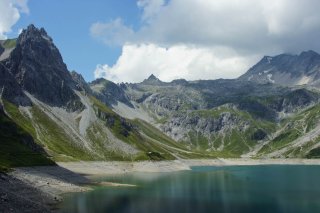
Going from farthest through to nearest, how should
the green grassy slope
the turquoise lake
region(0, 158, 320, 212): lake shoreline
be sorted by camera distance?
1. the green grassy slope
2. the turquoise lake
3. region(0, 158, 320, 212): lake shoreline

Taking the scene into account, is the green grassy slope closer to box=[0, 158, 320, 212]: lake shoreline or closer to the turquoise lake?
box=[0, 158, 320, 212]: lake shoreline

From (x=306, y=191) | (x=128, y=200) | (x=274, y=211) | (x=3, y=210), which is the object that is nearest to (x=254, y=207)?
(x=274, y=211)

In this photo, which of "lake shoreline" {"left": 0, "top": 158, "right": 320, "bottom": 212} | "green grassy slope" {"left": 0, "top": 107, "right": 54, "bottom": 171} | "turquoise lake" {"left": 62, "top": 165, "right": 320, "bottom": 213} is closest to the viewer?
"lake shoreline" {"left": 0, "top": 158, "right": 320, "bottom": 212}

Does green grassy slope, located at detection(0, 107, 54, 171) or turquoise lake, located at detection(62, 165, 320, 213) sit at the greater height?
green grassy slope, located at detection(0, 107, 54, 171)

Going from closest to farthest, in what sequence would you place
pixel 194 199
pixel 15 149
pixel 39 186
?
pixel 39 186 < pixel 194 199 < pixel 15 149

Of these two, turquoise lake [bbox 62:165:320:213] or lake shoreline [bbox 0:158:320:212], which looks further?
turquoise lake [bbox 62:165:320:213]

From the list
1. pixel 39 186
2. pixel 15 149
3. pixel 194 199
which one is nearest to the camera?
pixel 39 186

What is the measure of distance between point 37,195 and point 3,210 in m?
29.0

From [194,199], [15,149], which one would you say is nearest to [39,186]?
[194,199]

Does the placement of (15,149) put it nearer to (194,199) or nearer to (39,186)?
(39,186)

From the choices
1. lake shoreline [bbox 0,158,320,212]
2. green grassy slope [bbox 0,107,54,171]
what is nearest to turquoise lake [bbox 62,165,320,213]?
lake shoreline [bbox 0,158,320,212]

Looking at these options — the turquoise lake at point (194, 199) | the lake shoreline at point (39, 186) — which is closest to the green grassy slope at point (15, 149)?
the lake shoreline at point (39, 186)

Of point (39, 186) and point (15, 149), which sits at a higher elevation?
point (15, 149)

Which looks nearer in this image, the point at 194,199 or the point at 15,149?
the point at 194,199
